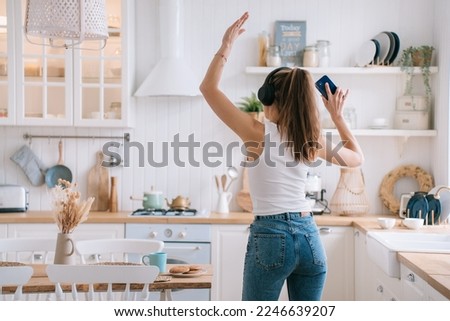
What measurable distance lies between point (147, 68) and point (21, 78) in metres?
0.90

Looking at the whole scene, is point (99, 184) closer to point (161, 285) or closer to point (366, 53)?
point (366, 53)

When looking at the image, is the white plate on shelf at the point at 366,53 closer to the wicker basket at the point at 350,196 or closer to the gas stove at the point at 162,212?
the wicker basket at the point at 350,196

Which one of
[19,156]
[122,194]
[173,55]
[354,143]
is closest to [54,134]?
[19,156]

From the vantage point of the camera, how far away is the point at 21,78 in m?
4.72

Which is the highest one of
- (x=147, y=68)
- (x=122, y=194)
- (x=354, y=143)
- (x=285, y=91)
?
(x=147, y=68)

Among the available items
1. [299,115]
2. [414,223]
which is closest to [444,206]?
[414,223]

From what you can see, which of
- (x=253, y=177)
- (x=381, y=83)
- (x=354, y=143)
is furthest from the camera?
(x=381, y=83)

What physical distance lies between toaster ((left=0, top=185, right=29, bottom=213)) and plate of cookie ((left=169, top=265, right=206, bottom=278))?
86.0 inches

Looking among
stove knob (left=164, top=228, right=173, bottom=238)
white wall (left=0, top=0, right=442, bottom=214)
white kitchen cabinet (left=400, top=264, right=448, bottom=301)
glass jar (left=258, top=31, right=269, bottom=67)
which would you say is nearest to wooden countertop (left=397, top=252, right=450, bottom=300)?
white kitchen cabinet (left=400, top=264, right=448, bottom=301)

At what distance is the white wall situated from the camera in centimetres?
504

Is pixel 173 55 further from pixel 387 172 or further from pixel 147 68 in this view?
pixel 387 172

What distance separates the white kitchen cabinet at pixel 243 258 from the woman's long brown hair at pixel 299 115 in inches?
84.7

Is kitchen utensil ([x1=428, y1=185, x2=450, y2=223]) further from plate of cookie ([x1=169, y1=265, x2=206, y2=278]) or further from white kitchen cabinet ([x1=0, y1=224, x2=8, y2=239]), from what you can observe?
white kitchen cabinet ([x1=0, y1=224, x2=8, y2=239])

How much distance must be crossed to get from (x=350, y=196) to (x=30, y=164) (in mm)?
2323
